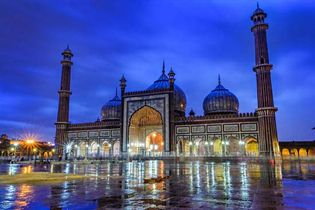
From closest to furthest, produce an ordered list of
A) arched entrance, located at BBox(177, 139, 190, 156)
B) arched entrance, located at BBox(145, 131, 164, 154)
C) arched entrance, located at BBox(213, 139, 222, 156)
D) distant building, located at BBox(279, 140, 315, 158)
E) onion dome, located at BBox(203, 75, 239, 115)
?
arched entrance, located at BBox(213, 139, 222, 156) < arched entrance, located at BBox(177, 139, 190, 156) < distant building, located at BBox(279, 140, 315, 158) < onion dome, located at BBox(203, 75, 239, 115) < arched entrance, located at BBox(145, 131, 164, 154)

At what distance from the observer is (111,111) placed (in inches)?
2215

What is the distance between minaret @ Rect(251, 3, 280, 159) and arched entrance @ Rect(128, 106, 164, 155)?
52.5ft

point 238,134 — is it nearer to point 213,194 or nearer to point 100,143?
point 100,143

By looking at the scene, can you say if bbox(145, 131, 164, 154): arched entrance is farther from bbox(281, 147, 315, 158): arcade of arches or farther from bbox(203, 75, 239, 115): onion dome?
bbox(281, 147, 315, 158): arcade of arches

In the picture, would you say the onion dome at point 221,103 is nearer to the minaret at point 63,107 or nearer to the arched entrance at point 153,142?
the arched entrance at point 153,142

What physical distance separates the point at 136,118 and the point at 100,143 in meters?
8.06

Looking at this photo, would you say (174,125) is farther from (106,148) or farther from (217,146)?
(106,148)

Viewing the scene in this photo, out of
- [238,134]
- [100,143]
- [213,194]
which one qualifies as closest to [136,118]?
[100,143]

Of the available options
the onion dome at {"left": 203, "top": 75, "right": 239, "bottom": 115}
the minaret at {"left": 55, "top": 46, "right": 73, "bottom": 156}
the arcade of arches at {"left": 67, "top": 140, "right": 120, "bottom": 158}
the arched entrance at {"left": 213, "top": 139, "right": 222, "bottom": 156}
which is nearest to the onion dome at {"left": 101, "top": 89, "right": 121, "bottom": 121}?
the arcade of arches at {"left": 67, "top": 140, "right": 120, "bottom": 158}

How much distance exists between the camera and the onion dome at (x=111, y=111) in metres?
55.8

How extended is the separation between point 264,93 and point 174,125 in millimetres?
13493

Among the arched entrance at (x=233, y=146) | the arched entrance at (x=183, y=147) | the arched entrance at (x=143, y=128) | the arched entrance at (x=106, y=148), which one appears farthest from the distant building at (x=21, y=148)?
the arched entrance at (x=233, y=146)

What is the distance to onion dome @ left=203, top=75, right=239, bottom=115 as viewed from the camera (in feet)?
155

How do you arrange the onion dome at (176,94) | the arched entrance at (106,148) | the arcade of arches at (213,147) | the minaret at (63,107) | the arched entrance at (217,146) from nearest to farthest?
1. the arcade of arches at (213,147)
2. the arched entrance at (217,146)
3. the arched entrance at (106,148)
4. the onion dome at (176,94)
5. the minaret at (63,107)
